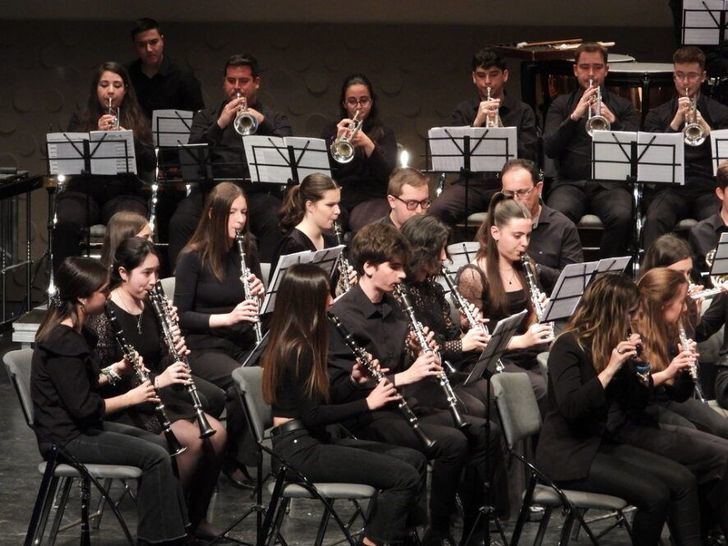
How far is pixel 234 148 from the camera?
8102mm

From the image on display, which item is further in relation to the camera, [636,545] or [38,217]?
[38,217]

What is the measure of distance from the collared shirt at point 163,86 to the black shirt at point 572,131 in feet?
8.03

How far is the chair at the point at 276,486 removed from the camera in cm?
459

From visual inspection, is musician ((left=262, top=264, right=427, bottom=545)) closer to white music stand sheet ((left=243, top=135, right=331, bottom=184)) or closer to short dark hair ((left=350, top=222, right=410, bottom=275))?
short dark hair ((left=350, top=222, right=410, bottom=275))

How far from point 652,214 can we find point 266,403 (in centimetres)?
376

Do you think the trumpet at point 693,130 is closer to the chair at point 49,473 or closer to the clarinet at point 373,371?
the clarinet at point 373,371

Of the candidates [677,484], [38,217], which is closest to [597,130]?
[677,484]

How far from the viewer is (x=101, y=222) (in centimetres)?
804

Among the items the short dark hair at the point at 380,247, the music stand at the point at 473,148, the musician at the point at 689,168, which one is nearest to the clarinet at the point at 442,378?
the short dark hair at the point at 380,247

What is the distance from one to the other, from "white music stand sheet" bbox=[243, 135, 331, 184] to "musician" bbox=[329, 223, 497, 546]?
7.53 ft

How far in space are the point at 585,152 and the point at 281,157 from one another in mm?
1901

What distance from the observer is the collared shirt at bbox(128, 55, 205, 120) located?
884 cm

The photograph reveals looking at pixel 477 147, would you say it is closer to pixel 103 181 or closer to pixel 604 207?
pixel 604 207

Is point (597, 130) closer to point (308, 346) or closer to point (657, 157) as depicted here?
point (657, 157)
